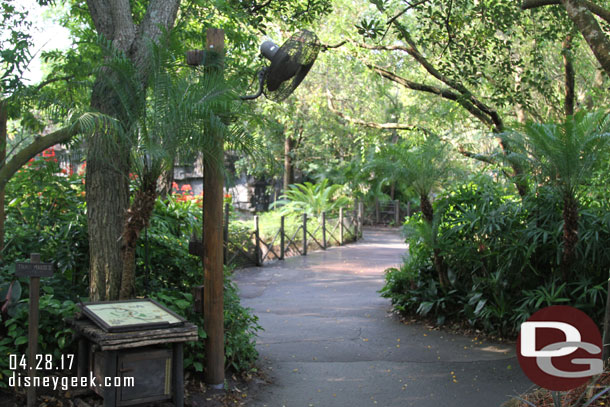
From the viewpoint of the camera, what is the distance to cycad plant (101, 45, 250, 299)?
15.8 ft

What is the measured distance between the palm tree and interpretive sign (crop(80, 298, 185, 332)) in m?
4.86

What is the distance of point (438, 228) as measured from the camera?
8.80 m

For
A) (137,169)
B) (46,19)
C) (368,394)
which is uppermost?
(46,19)

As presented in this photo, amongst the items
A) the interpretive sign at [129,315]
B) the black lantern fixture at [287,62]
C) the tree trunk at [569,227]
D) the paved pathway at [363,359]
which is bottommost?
the paved pathway at [363,359]

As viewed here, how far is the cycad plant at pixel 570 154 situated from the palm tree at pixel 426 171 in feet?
5.45

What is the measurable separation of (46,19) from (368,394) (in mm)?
25231

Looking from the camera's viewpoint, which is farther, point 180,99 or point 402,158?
point 402,158

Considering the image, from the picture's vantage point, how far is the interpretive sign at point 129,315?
A: 170 inches

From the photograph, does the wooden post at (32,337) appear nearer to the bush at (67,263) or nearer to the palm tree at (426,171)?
the bush at (67,263)

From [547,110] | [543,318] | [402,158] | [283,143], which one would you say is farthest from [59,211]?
[283,143]

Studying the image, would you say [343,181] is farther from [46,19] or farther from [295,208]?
[46,19]

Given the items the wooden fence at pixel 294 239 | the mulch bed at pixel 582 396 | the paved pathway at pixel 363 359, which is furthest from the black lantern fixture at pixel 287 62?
the wooden fence at pixel 294 239

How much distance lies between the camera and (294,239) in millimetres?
19016

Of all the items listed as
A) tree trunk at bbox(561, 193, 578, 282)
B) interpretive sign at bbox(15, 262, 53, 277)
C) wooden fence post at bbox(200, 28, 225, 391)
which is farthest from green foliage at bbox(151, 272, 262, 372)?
tree trunk at bbox(561, 193, 578, 282)
